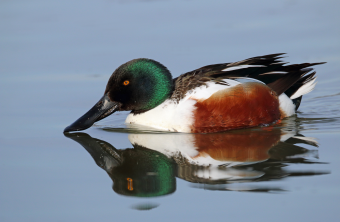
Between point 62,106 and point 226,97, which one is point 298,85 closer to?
point 226,97

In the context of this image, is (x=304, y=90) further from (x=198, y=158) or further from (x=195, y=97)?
→ (x=198, y=158)

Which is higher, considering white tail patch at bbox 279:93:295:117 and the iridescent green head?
the iridescent green head

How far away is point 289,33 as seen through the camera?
865 cm

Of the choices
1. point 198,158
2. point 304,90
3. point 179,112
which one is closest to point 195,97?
point 179,112

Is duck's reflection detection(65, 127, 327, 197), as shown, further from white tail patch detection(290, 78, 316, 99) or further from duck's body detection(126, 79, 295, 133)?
white tail patch detection(290, 78, 316, 99)

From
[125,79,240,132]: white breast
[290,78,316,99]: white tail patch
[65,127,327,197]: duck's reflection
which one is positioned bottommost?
[65,127,327,197]: duck's reflection

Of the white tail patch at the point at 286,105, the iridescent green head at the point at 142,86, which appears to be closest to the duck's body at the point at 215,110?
the iridescent green head at the point at 142,86

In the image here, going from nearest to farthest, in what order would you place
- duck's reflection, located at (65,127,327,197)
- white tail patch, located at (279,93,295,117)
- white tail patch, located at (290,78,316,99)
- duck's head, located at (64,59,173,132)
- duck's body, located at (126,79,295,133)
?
duck's reflection, located at (65,127,327,197) < duck's body, located at (126,79,295,133) < duck's head, located at (64,59,173,132) < white tail patch, located at (279,93,295,117) < white tail patch, located at (290,78,316,99)

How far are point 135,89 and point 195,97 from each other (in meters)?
0.72

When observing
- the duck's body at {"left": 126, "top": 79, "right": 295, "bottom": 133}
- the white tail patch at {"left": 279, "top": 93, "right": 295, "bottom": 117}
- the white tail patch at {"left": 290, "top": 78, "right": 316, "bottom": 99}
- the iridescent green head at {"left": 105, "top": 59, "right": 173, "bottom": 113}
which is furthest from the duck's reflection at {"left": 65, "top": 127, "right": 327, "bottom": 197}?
the white tail patch at {"left": 290, "top": 78, "right": 316, "bottom": 99}

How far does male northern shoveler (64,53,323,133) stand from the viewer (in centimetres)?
554

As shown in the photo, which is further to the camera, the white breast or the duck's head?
the duck's head

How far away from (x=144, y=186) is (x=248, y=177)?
2.64 feet

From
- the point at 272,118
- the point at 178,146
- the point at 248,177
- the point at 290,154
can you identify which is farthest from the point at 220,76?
the point at 248,177
